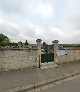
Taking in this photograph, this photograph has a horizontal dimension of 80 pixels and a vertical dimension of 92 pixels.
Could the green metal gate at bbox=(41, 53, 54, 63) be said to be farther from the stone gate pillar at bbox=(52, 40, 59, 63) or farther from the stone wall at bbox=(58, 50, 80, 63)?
the stone wall at bbox=(58, 50, 80, 63)

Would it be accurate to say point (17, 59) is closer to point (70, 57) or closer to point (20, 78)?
point (20, 78)

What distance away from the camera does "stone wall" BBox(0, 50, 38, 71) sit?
1498 centimetres

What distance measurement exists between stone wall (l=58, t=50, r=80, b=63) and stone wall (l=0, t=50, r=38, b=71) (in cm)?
518

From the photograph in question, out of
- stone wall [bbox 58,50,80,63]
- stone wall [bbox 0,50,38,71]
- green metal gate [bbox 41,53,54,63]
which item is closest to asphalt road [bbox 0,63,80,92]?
stone wall [bbox 0,50,38,71]

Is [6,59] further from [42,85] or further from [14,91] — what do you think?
[14,91]

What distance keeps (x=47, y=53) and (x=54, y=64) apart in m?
1.62

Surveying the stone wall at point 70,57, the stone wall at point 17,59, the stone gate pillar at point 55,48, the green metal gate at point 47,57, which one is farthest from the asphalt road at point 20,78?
the stone wall at point 70,57

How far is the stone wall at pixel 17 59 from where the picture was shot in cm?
1498

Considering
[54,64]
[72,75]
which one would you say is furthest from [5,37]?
[72,75]

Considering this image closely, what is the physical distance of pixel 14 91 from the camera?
8.77 m

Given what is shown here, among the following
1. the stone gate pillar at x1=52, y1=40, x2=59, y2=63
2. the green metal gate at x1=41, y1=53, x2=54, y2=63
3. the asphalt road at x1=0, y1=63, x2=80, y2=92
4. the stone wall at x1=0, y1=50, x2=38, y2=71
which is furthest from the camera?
the stone gate pillar at x1=52, y1=40, x2=59, y2=63

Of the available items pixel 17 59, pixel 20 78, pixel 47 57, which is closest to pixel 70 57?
pixel 47 57

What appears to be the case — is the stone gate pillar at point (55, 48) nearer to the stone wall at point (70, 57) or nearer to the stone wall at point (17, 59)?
the stone wall at point (70, 57)

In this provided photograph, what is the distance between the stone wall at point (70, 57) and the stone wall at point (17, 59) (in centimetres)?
518
